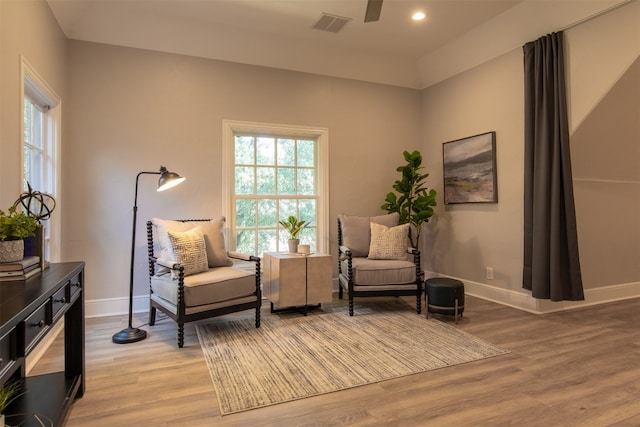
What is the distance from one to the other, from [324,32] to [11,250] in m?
3.52

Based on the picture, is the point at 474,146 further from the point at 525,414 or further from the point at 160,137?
the point at 160,137

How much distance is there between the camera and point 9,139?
217 cm

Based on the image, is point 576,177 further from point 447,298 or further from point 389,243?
point 389,243

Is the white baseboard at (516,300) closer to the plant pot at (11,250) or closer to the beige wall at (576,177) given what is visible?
the beige wall at (576,177)

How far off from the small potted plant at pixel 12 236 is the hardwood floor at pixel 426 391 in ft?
2.87

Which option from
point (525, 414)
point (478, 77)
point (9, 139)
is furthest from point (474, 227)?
point (9, 139)

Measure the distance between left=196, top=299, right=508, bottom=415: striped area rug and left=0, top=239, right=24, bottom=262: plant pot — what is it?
121cm

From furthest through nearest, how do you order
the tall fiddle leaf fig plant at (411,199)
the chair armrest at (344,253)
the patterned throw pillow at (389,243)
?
the tall fiddle leaf fig plant at (411,199) → the patterned throw pillow at (389,243) → the chair armrest at (344,253)

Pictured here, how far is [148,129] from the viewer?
379 centimetres

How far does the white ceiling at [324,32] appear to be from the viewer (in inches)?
135

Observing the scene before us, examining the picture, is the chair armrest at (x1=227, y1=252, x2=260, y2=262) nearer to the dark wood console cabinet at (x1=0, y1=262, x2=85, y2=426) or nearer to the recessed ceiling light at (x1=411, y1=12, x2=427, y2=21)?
the dark wood console cabinet at (x1=0, y1=262, x2=85, y2=426)

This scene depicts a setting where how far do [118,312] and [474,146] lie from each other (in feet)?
13.8

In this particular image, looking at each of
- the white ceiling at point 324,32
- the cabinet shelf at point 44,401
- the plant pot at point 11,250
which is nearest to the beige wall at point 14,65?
the white ceiling at point 324,32

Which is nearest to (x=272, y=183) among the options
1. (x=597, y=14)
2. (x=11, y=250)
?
(x=11, y=250)
